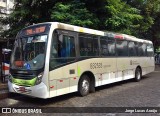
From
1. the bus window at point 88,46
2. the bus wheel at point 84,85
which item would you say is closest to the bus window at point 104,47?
the bus window at point 88,46

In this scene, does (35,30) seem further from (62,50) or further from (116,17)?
(116,17)

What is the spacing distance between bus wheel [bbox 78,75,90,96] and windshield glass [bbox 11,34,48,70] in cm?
229

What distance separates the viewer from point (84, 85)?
985 cm

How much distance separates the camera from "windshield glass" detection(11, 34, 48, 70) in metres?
8.06

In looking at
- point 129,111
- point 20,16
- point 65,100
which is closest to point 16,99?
point 65,100

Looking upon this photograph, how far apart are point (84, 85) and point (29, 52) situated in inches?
110

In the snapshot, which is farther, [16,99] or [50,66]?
[16,99]

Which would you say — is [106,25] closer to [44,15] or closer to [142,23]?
[44,15]

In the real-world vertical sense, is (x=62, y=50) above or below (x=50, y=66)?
above

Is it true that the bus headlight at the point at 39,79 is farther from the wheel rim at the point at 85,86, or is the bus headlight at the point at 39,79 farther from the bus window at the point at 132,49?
the bus window at the point at 132,49

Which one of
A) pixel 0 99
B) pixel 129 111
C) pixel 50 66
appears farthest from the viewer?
pixel 0 99

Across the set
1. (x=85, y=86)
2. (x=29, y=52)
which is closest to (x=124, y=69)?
(x=85, y=86)

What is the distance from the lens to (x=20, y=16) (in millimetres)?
14977

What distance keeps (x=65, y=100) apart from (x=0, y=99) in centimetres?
255
